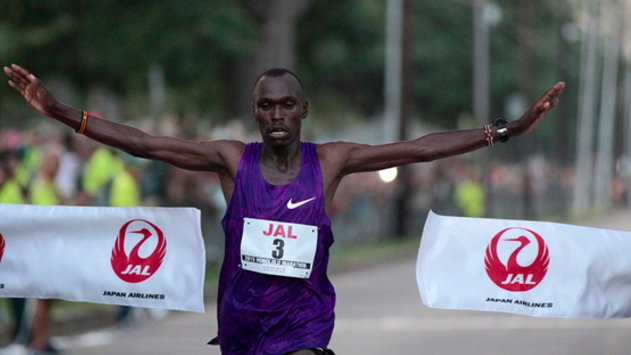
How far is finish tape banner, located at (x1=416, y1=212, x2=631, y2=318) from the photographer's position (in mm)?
7133

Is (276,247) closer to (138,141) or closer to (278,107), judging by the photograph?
(278,107)

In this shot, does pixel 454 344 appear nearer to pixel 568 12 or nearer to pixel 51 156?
pixel 51 156

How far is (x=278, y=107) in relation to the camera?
5.92 m

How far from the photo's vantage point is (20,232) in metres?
7.48

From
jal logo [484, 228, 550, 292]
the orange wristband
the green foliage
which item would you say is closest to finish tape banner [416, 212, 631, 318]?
jal logo [484, 228, 550, 292]

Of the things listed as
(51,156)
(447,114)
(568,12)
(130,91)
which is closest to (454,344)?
(51,156)

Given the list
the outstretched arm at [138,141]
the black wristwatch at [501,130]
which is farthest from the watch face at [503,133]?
the outstretched arm at [138,141]

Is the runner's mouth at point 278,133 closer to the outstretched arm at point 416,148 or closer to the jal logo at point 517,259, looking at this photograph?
the outstretched arm at point 416,148

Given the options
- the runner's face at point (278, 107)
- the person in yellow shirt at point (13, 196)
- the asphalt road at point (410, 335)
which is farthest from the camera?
the asphalt road at point (410, 335)

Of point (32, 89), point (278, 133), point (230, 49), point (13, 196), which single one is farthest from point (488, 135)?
point (230, 49)

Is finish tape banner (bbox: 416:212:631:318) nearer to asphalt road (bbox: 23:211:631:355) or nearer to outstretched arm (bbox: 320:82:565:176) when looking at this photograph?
outstretched arm (bbox: 320:82:565:176)

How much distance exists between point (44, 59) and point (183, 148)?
940 inches

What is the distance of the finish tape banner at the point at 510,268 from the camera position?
7.13m

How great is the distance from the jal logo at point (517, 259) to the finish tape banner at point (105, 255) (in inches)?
60.9
